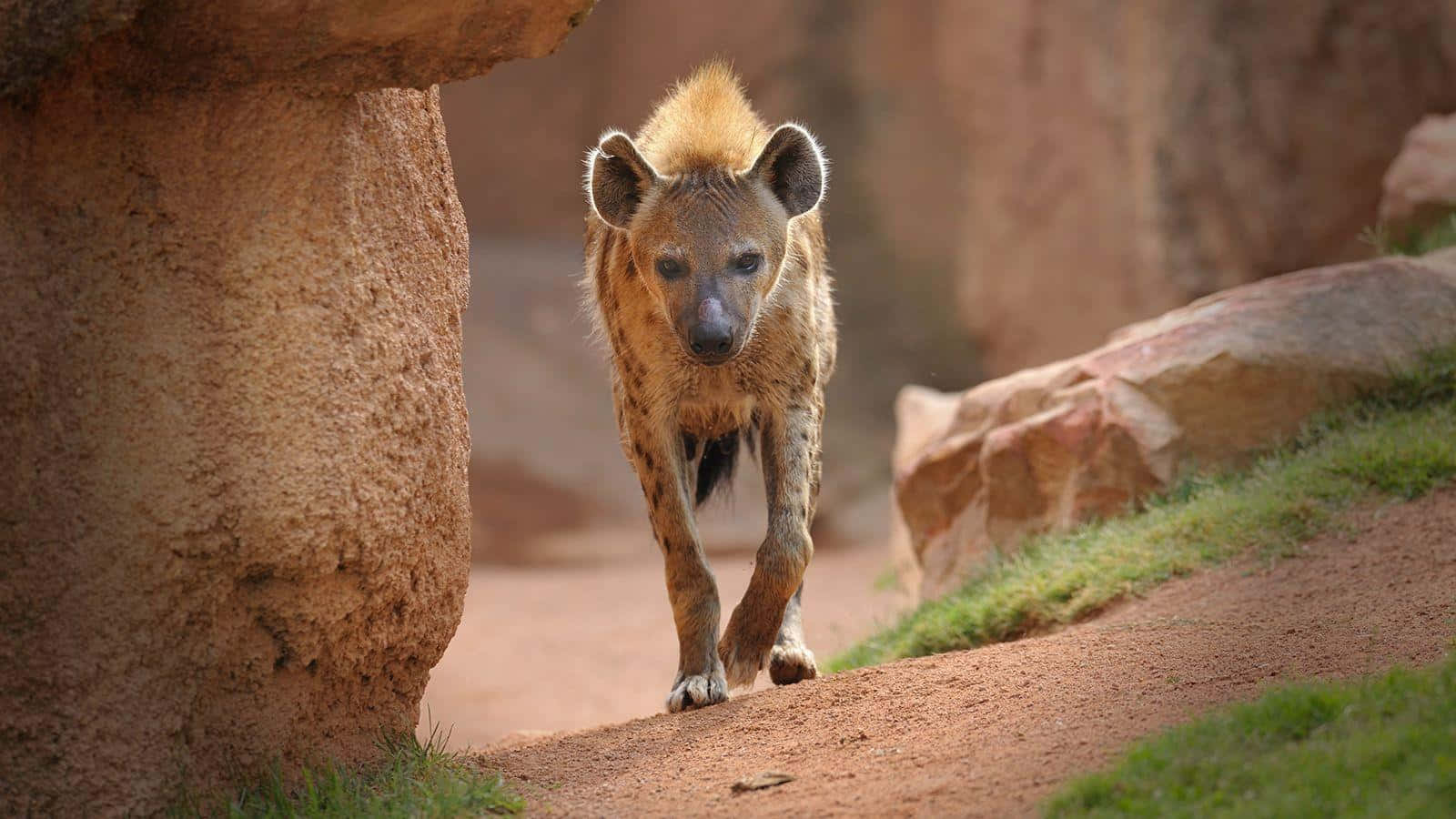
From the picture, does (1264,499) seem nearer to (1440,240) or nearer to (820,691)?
A: (820,691)

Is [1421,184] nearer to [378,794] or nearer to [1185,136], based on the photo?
[1185,136]

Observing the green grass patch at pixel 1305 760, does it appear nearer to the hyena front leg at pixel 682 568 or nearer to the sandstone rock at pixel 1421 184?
the hyena front leg at pixel 682 568

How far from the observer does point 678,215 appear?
4.05m

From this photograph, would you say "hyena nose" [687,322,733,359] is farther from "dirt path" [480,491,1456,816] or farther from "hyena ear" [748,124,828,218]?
"dirt path" [480,491,1456,816]

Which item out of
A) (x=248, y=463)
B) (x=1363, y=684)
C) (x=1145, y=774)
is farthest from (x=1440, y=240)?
(x=248, y=463)

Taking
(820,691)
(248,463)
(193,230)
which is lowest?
(820,691)

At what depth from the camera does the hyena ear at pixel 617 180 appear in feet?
13.4

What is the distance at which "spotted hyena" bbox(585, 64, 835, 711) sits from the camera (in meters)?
3.92

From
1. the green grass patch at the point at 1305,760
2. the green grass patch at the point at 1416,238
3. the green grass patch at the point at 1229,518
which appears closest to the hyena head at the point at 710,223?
the green grass patch at the point at 1229,518

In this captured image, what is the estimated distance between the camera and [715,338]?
3775 millimetres

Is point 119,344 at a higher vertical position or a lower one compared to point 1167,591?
higher

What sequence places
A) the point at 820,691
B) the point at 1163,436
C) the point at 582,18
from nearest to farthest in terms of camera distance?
1. the point at 582,18
2. the point at 820,691
3. the point at 1163,436

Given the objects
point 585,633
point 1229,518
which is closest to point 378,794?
point 1229,518

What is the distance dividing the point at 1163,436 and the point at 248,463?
3012mm
